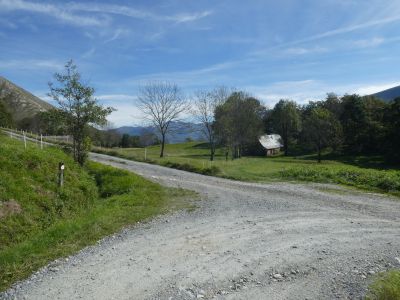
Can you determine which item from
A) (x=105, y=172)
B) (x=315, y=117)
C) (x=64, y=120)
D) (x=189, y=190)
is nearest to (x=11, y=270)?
(x=189, y=190)

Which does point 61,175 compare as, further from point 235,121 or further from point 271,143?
point 271,143

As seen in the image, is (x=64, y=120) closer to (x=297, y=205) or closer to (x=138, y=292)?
(x=297, y=205)

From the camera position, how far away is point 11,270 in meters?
8.72

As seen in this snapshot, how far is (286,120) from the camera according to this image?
85.6 m

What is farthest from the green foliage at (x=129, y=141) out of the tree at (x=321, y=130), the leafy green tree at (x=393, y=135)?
the leafy green tree at (x=393, y=135)

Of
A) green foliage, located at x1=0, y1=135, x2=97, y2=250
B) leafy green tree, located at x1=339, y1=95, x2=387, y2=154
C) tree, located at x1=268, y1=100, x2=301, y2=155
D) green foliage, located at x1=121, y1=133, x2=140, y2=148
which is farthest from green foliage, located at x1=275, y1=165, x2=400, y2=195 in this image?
green foliage, located at x1=121, y1=133, x2=140, y2=148

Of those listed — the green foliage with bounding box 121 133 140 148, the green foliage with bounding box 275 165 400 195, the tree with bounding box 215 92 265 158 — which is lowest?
the green foliage with bounding box 275 165 400 195

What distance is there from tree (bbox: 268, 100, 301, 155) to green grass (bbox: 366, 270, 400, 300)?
7830 centimetres

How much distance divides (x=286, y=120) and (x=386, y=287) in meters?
81.0

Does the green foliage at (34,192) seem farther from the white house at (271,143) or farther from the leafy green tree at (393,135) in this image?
the white house at (271,143)

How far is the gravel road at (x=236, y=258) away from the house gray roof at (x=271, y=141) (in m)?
70.4

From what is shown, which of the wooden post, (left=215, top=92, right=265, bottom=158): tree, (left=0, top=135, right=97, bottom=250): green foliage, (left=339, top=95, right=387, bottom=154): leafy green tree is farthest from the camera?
(left=339, top=95, right=387, bottom=154): leafy green tree

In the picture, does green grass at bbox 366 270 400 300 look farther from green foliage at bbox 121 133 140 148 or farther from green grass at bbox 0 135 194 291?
→ green foliage at bbox 121 133 140 148

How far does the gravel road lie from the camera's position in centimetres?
736
